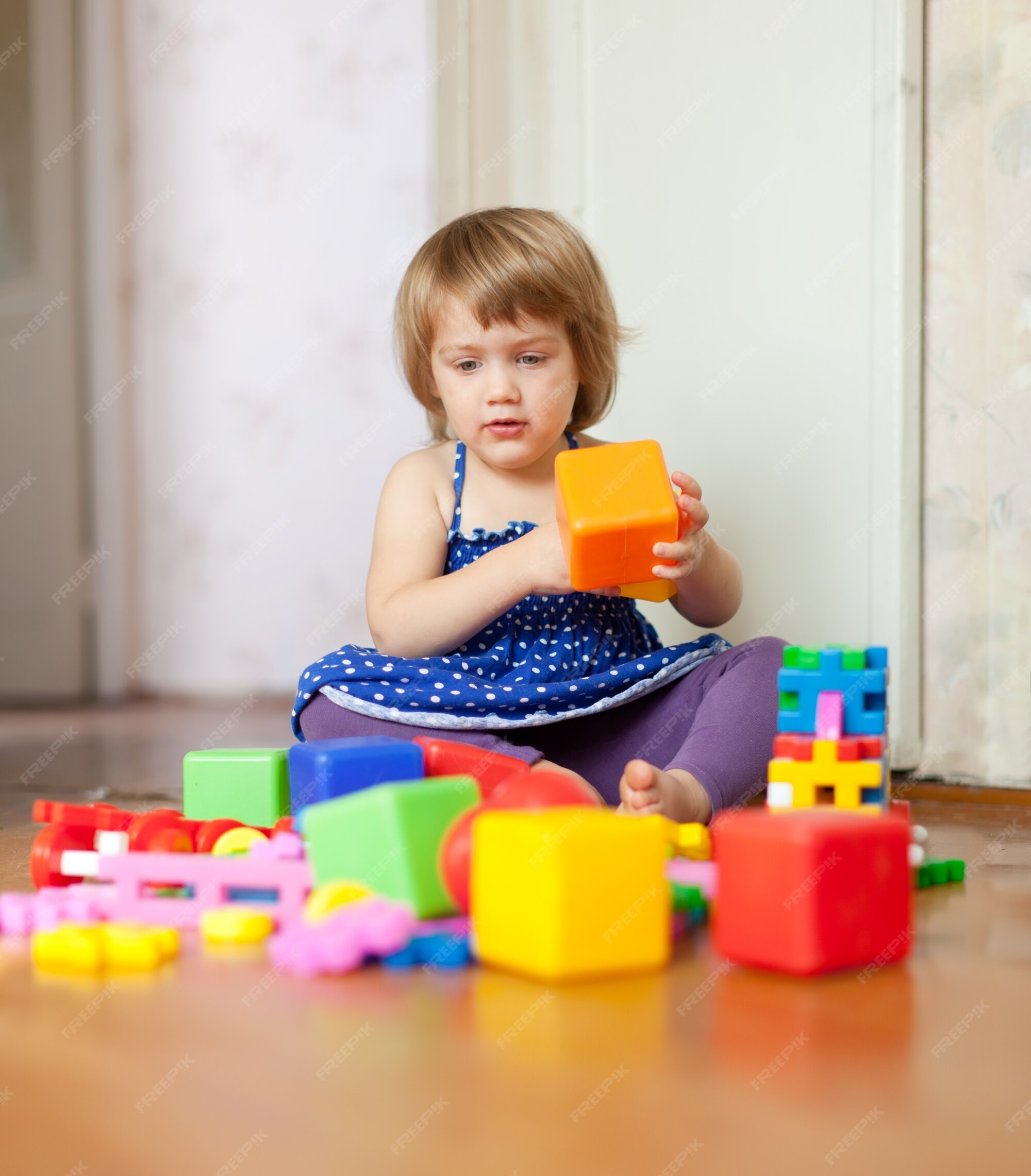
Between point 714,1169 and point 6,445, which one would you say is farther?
point 6,445

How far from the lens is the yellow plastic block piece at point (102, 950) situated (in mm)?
665

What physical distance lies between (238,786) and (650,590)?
1.21ft

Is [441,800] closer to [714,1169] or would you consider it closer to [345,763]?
[345,763]

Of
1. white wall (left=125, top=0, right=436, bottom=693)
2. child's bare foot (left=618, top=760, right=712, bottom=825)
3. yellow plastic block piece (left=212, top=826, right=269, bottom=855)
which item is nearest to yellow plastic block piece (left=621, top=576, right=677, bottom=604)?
child's bare foot (left=618, top=760, right=712, bottom=825)

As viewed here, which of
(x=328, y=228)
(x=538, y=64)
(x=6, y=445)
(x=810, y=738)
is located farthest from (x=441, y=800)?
(x=6, y=445)

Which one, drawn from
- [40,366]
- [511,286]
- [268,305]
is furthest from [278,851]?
[40,366]

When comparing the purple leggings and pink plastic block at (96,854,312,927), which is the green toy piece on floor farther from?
pink plastic block at (96,854,312,927)

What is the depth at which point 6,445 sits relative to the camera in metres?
2.71

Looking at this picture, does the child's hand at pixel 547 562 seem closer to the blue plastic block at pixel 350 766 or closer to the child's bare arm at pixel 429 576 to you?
the child's bare arm at pixel 429 576

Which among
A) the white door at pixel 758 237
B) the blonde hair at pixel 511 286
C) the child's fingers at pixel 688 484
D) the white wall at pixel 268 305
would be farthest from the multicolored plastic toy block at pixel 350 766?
the white wall at pixel 268 305

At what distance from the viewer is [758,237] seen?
4.59 ft

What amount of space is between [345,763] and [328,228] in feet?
6.31

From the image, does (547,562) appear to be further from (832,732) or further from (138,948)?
(138,948)

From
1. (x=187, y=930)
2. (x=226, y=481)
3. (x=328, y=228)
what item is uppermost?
(x=328, y=228)
